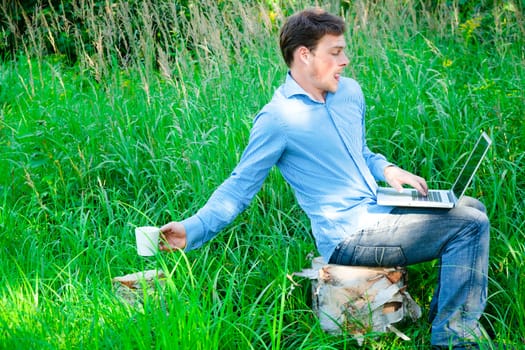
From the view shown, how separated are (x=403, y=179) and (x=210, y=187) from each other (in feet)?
3.97

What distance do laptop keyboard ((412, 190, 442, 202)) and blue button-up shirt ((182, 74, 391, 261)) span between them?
13 centimetres

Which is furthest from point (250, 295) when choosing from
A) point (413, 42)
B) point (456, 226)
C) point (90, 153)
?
point (413, 42)

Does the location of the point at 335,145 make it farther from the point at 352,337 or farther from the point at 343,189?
the point at 352,337

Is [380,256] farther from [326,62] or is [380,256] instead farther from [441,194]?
[326,62]

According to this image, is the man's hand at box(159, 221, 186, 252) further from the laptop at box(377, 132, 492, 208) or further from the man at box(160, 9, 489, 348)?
the laptop at box(377, 132, 492, 208)

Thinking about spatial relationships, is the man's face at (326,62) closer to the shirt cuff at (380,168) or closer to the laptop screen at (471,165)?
the shirt cuff at (380,168)

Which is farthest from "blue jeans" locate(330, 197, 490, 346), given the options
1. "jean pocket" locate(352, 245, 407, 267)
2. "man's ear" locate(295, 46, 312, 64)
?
"man's ear" locate(295, 46, 312, 64)

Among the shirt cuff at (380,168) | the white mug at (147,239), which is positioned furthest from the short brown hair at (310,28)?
the white mug at (147,239)

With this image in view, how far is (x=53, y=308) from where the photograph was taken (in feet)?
9.43

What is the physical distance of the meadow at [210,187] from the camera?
110 inches

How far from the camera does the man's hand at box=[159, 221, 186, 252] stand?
9.10ft

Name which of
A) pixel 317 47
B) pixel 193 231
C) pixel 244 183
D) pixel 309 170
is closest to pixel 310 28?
pixel 317 47

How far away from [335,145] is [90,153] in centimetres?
199

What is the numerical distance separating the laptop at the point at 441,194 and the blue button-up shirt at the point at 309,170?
58 mm
